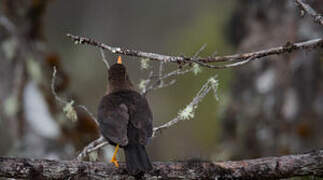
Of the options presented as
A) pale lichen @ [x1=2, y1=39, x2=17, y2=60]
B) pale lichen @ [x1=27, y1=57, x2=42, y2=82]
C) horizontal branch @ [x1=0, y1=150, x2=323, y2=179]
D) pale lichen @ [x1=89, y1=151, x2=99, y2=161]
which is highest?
pale lichen @ [x1=2, y1=39, x2=17, y2=60]

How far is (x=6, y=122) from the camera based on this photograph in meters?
7.92

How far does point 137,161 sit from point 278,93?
14.7 ft

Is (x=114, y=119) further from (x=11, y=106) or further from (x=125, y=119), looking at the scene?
(x=11, y=106)

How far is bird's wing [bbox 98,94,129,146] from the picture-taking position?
196 inches

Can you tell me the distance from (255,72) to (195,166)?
440cm

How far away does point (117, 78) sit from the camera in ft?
18.8

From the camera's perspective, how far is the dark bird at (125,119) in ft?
16.0

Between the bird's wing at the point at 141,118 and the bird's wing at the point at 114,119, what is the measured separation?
0.23ft

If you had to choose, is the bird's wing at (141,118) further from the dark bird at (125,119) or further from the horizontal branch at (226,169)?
the horizontal branch at (226,169)

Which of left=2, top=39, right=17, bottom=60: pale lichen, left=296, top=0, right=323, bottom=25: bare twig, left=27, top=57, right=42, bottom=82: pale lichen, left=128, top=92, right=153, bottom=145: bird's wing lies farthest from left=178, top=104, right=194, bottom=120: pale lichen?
left=2, top=39, right=17, bottom=60: pale lichen

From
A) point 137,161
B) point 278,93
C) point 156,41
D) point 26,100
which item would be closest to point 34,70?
point 26,100

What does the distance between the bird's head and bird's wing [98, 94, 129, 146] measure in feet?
Result: 0.71

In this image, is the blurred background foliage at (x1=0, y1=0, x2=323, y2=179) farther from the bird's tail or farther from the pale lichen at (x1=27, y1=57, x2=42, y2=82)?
the bird's tail

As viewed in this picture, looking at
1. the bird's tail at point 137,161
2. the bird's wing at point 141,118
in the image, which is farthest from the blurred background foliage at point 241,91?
the bird's tail at point 137,161
